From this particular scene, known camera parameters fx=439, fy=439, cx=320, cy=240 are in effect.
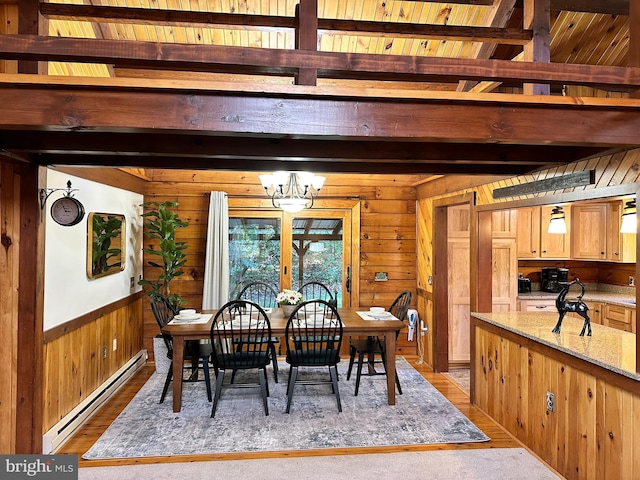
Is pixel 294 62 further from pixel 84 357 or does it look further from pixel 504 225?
pixel 504 225

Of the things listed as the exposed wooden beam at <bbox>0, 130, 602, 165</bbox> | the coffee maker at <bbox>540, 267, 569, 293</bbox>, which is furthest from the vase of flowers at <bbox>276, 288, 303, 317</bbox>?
the coffee maker at <bbox>540, 267, 569, 293</bbox>

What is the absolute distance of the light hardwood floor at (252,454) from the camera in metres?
3.03

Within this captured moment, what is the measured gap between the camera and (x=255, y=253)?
571 centimetres

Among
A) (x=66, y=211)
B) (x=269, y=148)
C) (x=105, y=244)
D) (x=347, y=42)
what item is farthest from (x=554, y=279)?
(x=66, y=211)

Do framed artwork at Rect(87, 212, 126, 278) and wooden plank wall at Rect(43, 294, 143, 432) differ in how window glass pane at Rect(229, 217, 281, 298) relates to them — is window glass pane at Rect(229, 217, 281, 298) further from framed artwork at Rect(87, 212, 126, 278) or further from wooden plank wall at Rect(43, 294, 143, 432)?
framed artwork at Rect(87, 212, 126, 278)

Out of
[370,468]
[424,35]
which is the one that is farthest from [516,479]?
[424,35]

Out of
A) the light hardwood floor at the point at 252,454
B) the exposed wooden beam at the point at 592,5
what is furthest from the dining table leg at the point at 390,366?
the exposed wooden beam at the point at 592,5

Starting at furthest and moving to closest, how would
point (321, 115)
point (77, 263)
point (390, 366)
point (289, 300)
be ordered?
point (289, 300) < point (390, 366) < point (77, 263) < point (321, 115)

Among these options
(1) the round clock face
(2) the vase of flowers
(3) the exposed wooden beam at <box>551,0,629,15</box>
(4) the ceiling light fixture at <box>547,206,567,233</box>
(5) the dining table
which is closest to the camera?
(1) the round clock face

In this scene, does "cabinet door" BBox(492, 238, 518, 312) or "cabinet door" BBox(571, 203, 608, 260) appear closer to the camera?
"cabinet door" BBox(492, 238, 518, 312)

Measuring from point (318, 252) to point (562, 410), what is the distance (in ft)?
11.3

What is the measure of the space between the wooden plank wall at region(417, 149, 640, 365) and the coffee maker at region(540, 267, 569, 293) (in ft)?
0.99

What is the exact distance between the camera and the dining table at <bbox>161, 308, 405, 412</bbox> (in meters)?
3.71

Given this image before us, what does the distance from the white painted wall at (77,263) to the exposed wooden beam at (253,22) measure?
4.07 ft
